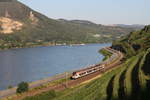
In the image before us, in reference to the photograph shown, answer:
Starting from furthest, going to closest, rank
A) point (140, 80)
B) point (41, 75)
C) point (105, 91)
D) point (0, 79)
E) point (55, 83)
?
1. point (41, 75)
2. point (0, 79)
3. point (55, 83)
4. point (105, 91)
5. point (140, 80)

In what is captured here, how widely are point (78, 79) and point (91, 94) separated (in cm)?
2753

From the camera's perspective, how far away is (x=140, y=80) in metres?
35.8

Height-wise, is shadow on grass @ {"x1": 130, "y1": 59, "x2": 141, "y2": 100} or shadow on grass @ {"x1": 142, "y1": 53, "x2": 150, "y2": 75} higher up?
shadow on grass @ {"x1": 142, "y1": 53, "x2": 150, "y2": 75}

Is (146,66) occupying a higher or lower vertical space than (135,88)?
higher

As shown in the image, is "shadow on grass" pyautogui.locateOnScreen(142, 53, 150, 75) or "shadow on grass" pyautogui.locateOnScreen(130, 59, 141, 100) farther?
"shadow on grass" pyautogui.locateOnScreen(142, 53, 150, 75)

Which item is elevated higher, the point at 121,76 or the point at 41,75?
the point at 121,76

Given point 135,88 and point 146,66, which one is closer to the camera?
point 135,88

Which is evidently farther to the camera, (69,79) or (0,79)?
→ (0,79)

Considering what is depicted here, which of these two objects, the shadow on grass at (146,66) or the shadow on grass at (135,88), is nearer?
the shadow on grass at (135,88)

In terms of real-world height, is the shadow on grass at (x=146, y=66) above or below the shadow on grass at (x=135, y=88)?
above

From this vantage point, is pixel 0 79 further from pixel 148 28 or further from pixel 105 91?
pixel 148 28

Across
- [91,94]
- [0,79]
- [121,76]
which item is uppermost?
[121,76]

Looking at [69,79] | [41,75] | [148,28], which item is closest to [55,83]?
[69,79]

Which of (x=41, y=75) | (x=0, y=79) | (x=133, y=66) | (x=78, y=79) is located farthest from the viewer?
(x=41, y=75)
